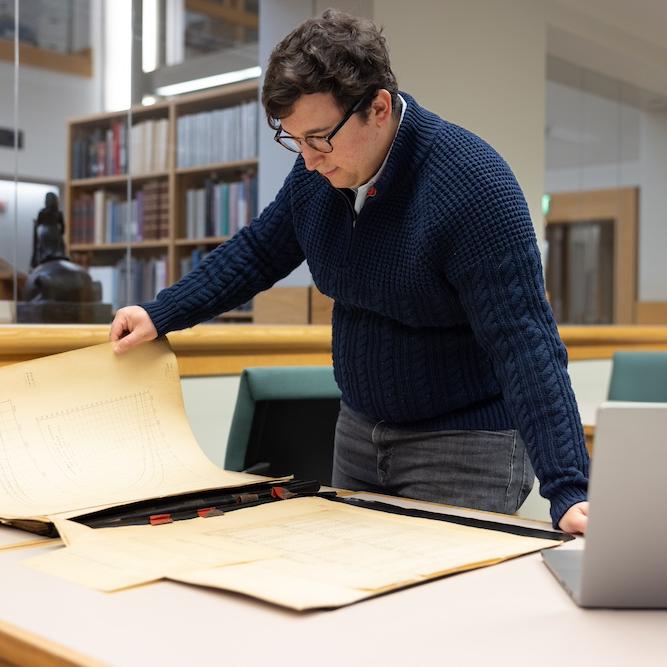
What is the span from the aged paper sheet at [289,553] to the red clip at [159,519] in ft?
0.05

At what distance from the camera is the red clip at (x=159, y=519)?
44.3 inches

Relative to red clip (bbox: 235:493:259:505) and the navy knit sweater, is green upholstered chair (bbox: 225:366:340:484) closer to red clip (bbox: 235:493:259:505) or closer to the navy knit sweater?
the navy knit sweater

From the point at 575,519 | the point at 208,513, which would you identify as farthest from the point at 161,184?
the point at 575,519

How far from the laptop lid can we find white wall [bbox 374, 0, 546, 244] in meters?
2.73

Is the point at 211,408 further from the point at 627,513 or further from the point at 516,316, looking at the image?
the point at 627,513

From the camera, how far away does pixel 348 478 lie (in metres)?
1.52

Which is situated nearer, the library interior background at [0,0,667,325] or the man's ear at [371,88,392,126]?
the man's ear at [371,88,392,126]

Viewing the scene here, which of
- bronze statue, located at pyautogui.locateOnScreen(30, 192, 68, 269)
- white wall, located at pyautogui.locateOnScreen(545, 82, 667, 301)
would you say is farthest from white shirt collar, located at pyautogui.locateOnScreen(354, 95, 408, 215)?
white wall, located at pyautogui.locateOnScreen(545, 82, 667, 301)

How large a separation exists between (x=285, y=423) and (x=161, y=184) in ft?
7.75

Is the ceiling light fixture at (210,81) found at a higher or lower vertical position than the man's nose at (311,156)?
higher

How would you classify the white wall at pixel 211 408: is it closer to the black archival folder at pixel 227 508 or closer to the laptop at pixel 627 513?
the black archival folder at pixel 227 508

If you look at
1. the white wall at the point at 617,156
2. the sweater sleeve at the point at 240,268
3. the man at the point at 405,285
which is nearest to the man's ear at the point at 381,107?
the man at the point at 405,285

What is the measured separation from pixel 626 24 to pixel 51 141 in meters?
3.67

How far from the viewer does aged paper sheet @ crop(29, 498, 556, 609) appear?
855mm
